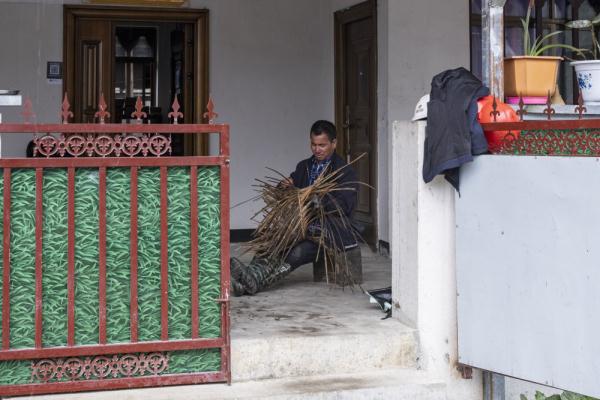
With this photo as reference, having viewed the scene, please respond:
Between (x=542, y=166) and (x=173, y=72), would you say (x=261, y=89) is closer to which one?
(x=173, y=72)

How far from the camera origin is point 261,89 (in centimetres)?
828

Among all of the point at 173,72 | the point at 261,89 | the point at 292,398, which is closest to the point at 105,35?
the point at 261,89

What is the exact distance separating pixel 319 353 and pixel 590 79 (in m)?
1.99

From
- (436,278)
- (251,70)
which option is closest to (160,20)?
(251,70)

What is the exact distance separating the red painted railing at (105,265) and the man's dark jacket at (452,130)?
985 mm

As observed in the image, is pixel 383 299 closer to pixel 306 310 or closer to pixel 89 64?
pixel 306 310

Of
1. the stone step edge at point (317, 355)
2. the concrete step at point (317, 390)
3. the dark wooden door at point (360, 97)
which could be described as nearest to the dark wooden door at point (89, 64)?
the dark wooden door at point (360, 97)

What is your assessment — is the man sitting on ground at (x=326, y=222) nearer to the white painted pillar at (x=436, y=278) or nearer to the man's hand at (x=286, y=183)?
the man's hand at (x=286, y=183)

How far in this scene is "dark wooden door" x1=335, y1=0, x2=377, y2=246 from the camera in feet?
24.2

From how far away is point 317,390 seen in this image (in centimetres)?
404

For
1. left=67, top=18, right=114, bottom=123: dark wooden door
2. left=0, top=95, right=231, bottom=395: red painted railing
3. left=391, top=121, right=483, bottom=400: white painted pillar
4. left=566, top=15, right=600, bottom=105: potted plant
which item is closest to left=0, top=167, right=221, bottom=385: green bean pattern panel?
left=0, top=95, right=231, bottom=395: red painted railing

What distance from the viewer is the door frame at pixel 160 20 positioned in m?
7.89

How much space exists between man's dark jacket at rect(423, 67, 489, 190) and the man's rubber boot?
148 cm

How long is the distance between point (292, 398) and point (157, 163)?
1.23m
